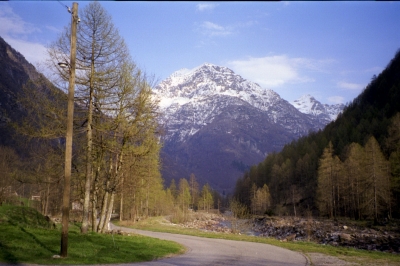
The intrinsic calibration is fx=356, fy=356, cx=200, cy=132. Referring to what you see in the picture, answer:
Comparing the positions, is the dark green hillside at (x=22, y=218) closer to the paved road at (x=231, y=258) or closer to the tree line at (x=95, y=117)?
the tree line at (x=95, y=117)

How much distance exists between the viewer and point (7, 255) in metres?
11.8

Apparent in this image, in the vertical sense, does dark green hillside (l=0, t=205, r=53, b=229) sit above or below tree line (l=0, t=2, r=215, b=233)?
below

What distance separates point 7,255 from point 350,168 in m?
56.1

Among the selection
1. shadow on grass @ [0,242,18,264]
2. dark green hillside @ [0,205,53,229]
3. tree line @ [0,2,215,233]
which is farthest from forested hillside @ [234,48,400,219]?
shadow on grass @ [0,242,18,264]

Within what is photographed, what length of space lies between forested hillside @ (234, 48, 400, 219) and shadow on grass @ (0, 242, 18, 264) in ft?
159

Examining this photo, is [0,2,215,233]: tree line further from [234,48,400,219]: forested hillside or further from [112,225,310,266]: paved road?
[234,48,400,219]: forested hillside

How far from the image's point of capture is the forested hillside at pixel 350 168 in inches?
2083

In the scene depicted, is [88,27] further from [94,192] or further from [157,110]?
[94,192]

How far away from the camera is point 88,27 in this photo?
1927cm

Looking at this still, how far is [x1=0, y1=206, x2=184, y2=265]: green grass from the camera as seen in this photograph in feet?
39.3

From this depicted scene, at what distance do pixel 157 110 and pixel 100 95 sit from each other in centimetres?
331

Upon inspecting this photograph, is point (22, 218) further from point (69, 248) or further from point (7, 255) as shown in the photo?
point (7, 255)

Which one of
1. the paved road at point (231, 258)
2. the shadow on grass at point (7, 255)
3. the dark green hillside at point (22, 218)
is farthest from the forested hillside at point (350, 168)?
the shadow on grass at point (7, 255)

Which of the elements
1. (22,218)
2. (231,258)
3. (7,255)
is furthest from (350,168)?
(7,255)
